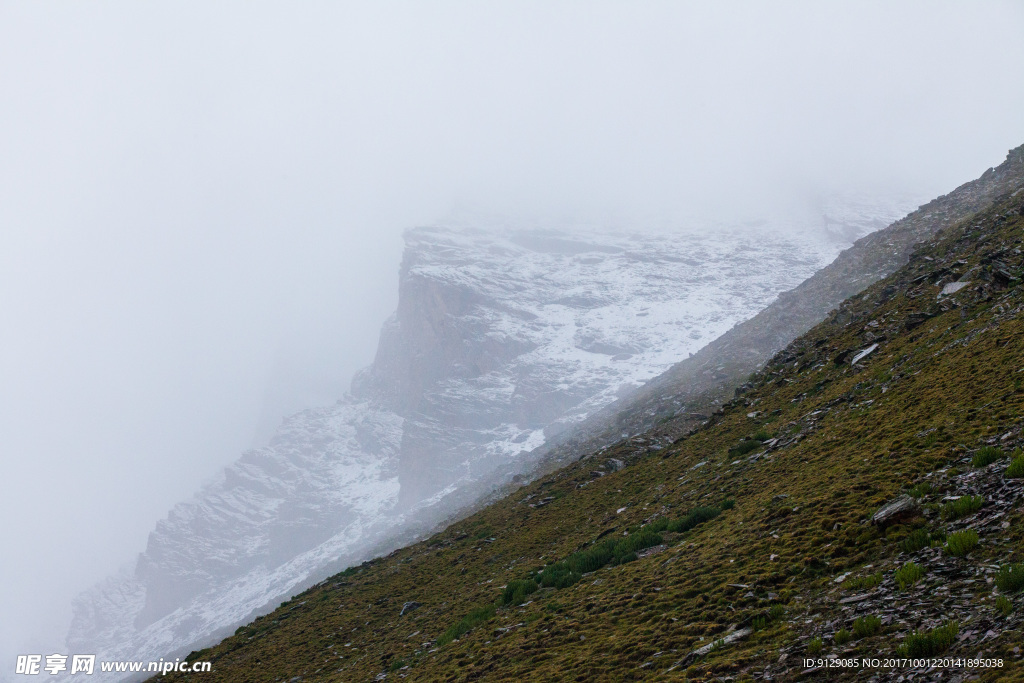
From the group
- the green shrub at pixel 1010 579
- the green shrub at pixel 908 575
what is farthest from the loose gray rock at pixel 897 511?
the green shrub at pixel 1010 579

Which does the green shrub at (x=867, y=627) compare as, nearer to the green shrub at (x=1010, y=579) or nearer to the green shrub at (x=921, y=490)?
the green shrub at (x=1010, y=579)

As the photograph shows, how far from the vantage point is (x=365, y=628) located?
75.8 ft

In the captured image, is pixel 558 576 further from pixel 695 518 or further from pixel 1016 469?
pixel 1016 469

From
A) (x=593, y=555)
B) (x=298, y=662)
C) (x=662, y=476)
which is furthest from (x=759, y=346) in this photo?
(x=298, y=662)

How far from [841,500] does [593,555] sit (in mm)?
8183

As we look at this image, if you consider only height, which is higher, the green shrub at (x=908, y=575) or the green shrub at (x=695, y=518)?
the green shrub at (x=908, y=575)

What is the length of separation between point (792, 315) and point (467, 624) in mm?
54918

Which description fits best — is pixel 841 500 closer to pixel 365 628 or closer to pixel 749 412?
pixel 749 412

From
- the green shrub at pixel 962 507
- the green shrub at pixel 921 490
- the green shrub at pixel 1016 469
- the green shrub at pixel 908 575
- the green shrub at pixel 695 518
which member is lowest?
the green shrub at pixel 695 518

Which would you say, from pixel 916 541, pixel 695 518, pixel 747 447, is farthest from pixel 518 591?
pixel 916 541

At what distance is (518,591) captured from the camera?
18.3 meters

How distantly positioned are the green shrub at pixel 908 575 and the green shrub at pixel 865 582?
315 mm

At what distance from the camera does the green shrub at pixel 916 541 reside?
9.59 meters

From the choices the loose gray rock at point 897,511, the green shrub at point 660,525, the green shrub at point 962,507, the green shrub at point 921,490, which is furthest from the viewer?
the green shrub at point 660,525
